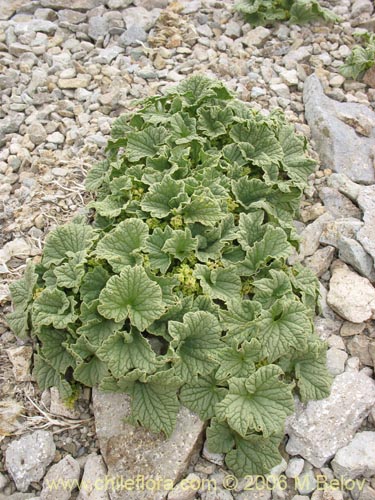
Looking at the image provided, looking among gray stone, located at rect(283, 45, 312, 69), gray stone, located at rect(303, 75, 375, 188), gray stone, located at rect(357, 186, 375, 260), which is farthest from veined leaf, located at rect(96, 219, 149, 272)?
gray stone, located at rect(283, 45, 312, 69)

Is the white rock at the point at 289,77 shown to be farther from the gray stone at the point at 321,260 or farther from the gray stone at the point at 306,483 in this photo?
the gray stone at the point at 306,483

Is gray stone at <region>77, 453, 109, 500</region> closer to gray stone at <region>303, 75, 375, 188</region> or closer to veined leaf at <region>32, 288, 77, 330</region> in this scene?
veined leaf at <region>32, 288, 77, 330</region>

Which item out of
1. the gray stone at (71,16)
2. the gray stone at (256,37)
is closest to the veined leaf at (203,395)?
the gray stone at (256,37)

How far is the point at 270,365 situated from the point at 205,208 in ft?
3.43

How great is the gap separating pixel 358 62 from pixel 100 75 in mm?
2287

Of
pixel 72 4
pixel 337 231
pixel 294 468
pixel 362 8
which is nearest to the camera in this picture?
pixel 294 468

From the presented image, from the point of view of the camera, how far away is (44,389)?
10.7 ft

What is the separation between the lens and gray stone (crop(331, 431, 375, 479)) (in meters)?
3.02

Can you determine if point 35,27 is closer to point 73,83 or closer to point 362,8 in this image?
point 73,83

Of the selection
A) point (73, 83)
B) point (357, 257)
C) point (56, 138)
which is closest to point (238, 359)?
point (357, 257)

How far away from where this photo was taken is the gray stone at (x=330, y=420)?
10.2ft

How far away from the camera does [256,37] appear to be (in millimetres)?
5473

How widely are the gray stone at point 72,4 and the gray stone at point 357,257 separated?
3.71 m

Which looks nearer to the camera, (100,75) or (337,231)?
(337,231)
